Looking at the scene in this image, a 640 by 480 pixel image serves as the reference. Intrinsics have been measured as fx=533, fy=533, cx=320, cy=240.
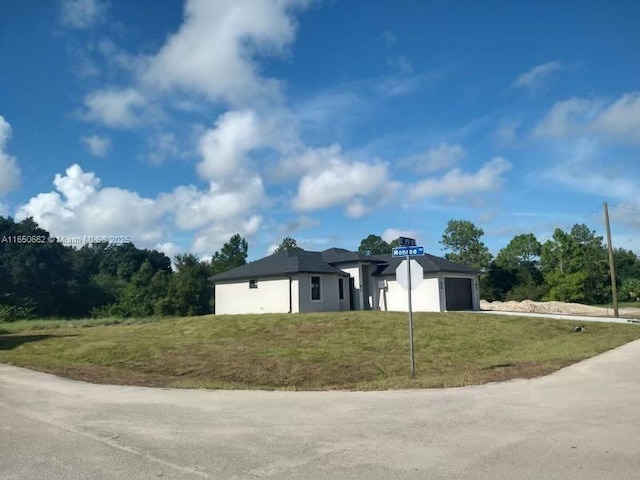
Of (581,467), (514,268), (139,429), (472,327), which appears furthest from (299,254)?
(514,268)

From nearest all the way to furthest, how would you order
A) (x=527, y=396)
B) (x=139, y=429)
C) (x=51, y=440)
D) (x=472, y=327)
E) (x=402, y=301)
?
(x=51, y=440) → (x=139, y=429) → (x=527, y=396) → (x=472, y=327) → (x=402, y=301)

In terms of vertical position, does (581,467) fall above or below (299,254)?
below

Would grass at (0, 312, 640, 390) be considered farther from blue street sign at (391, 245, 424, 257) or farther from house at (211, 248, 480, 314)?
house at (211, 248, 480, 314)

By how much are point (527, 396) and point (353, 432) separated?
3913 mm

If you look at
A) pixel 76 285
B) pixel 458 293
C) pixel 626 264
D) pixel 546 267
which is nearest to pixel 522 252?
pixel 546 267

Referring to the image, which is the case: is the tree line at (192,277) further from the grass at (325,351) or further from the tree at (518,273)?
the grass at (325,351)

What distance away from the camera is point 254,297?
106ft

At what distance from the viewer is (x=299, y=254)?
34969 millimetres

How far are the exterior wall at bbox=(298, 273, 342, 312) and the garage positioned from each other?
6.78 meters

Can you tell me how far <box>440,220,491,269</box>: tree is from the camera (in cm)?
7356

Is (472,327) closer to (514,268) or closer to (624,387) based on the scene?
(624,387)

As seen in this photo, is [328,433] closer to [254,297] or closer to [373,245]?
[254,297]

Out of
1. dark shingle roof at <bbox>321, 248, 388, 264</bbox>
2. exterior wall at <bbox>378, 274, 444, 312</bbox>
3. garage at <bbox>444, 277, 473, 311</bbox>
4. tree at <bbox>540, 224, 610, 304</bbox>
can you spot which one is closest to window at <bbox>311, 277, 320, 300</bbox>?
dark shingle roof at <bbox>321, 248, 388, 264</bbox>

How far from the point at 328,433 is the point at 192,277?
5113 centimetres
